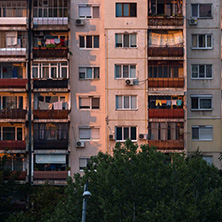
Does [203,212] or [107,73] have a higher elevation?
[107,73]

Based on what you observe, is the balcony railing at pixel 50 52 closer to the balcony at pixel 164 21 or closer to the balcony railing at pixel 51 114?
the balcony railing at pixel 51 114

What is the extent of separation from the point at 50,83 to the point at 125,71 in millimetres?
5855

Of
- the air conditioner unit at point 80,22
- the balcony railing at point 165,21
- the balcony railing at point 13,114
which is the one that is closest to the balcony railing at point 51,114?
the balcony railing at point 13,114

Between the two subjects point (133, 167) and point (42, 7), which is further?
point (42, 7)

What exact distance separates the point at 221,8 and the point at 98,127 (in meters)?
13.5

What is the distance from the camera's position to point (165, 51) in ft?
157

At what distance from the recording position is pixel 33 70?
4844cm

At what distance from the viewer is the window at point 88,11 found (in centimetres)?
4912

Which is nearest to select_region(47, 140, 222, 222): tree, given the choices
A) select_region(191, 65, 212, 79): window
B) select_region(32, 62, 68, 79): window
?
select_region(32, 62, 68, 79): window

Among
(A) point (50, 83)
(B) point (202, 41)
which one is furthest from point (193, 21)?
(A) point (50, 83)

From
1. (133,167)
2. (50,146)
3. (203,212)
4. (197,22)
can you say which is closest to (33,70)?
(50,146)

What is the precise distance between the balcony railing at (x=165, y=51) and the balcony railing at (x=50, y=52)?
6.63 metres

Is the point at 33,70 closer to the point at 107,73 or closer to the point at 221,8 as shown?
the point at 107,73

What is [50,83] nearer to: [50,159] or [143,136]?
[50,159]
